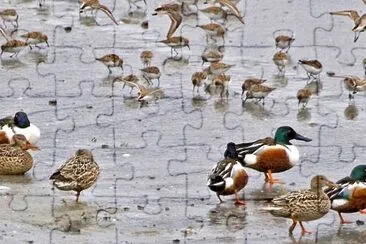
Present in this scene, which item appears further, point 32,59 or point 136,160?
point 32,59

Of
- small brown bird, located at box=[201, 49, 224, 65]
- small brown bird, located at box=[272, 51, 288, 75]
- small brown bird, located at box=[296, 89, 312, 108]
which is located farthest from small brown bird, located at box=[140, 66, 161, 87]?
small brown bird, located at box=[296, 89, 312, 108]

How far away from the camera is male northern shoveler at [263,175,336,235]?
13398 mm

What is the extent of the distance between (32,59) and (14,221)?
711 cm

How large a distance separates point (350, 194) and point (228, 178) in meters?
1.23

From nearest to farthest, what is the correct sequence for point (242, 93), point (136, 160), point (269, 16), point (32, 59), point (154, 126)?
point (136, 160)
point (154, 126)
point (242, 93)
point (32, 59)
point (269, 16)

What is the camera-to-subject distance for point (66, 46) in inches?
817

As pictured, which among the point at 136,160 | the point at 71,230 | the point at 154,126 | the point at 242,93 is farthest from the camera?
the point at 242,93

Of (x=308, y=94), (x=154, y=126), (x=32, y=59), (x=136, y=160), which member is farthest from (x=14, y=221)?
(x=32, y=59)

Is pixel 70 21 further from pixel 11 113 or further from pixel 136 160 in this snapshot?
pixel 136 160

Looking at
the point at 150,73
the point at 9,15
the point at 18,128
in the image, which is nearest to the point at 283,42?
the point at 150,73

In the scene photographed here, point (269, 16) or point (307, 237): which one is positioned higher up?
point (269, 16)

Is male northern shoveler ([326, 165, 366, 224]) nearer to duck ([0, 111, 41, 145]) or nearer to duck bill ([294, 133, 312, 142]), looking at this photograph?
duck bill ([294, 133, 312, 142])

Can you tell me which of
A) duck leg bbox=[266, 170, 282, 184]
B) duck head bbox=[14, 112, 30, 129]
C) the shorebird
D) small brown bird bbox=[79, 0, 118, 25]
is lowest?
duck leg bbox=[266, 170, 282, 184]
